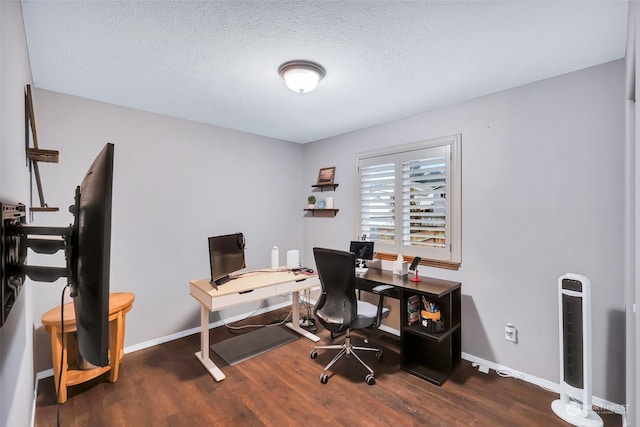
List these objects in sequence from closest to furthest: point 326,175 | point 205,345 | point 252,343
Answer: point 205,345 < point 252,343 < point 326,175

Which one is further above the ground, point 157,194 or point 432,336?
point 157,194

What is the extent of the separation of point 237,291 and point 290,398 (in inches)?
37.6

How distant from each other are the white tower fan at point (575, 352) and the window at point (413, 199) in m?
0.90

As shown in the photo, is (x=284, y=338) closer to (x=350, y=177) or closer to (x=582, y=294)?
(x=350, y=177)

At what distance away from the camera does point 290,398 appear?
7.43 feet

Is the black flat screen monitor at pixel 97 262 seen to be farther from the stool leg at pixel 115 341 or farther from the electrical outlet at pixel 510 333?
the electrical outlet at pixel 510 333

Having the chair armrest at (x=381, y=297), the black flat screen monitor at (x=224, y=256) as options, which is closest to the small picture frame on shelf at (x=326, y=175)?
the black flat screen monitor at (x=224, y=256)

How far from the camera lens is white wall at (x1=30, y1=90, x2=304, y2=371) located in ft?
8.45

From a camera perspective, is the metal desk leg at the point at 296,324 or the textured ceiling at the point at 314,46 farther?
the metal desk leg at the point at 296,324

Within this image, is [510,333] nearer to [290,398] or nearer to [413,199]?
[413,199]

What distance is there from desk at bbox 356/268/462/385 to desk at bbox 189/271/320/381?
0.84 meters

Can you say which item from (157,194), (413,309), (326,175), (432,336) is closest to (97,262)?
(432,336)

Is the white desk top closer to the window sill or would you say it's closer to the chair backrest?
the chair backrest

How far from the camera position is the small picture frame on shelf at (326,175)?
4.08 metres
